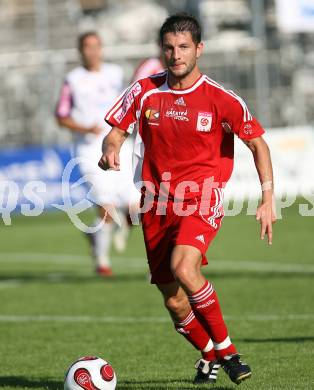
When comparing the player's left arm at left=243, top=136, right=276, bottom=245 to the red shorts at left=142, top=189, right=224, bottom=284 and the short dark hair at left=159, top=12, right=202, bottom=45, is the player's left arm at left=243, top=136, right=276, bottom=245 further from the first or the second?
the short dark hair at left=159, top=12, right=202, bottom=45

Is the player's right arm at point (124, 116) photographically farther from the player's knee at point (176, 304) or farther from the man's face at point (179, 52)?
the player's knee at point (176, 304)

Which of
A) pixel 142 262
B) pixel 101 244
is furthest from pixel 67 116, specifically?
pixel 142 262

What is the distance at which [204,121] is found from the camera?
6.23m

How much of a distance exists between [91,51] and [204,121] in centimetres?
655

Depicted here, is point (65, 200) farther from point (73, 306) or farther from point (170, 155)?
point (170, 155)

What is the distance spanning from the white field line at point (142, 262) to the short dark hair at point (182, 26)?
6.45 metres

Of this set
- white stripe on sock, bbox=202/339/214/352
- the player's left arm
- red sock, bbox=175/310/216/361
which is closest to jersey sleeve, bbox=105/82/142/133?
the player's left arm

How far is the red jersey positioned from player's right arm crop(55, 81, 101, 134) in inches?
232

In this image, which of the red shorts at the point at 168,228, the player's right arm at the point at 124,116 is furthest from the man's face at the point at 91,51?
the red shorts at the point at 168,228

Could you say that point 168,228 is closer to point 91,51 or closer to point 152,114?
point 152,114

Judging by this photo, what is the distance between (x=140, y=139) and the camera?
6.51 meters

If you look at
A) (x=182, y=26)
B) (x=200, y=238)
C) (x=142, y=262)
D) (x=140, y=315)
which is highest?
(x=182, y=26)

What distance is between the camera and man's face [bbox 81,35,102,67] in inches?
482

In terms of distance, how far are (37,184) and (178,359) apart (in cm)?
1498
